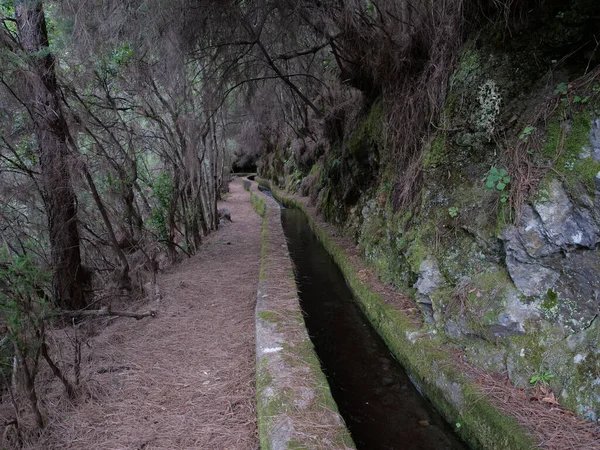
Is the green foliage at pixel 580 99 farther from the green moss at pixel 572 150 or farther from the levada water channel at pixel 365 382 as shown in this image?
the levada water channel at pixel 365 382

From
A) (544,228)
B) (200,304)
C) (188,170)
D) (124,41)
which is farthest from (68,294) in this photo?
(544,228)

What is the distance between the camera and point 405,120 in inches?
240

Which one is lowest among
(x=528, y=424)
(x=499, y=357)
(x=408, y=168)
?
(x=528, y=424)


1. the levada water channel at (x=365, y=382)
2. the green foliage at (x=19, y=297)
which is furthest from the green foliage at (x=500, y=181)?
the green foliage at (x=19, y=297)

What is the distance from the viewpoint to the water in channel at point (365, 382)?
10.8ft

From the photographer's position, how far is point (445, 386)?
11.3 ft

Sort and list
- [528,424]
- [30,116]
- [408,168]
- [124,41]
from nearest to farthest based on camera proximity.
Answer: [528,424]
[30,116]
[124,41]
[408,168]

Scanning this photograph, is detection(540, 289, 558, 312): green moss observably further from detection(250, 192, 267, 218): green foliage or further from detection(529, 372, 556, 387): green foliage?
detection(250, 192, 267, 218): green foliage

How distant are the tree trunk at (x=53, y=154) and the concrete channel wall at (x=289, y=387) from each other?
2633mm

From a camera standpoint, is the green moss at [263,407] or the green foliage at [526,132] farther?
the green foliage at [526,132]

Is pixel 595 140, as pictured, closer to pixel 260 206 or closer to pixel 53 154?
pixel 53 154

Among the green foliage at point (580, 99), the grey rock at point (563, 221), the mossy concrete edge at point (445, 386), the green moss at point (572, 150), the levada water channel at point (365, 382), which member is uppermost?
the green foliage at point (580, 99)

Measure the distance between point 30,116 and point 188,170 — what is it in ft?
13.2

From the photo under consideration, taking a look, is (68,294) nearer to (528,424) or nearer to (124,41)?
(124,41)
